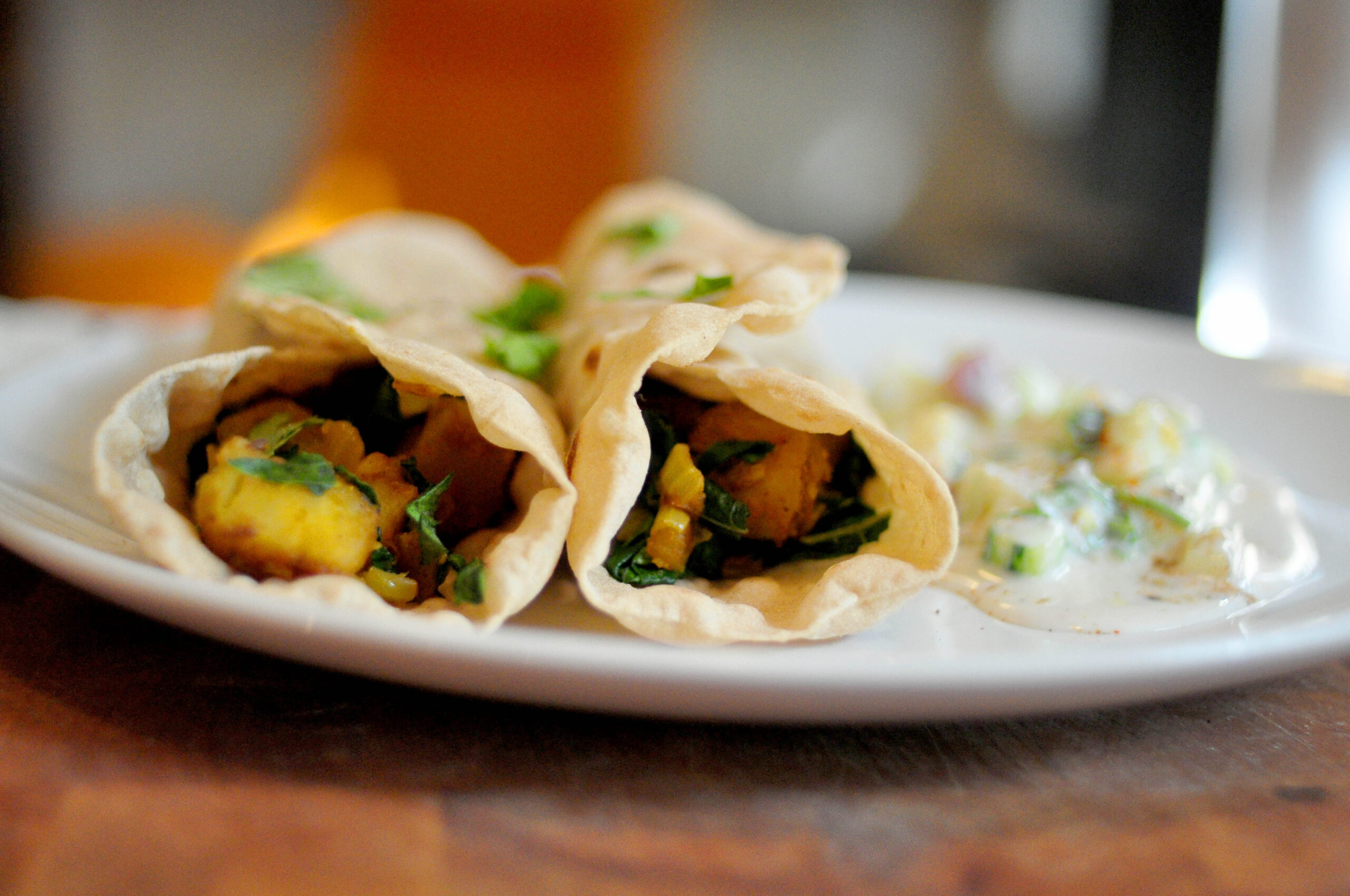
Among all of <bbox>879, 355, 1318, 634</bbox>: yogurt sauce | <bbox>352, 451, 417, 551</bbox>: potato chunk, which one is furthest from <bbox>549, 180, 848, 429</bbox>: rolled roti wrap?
<bbox>879, 355, 1318, 634</bbox>: yogurt sauce

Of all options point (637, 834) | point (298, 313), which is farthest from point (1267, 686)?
point (298, 313)

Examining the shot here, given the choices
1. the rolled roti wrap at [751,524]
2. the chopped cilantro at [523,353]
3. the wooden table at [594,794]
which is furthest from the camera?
the chopped cilantro at [523,353]

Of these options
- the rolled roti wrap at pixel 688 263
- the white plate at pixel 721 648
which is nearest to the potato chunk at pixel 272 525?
the white plate at pixel 721 648

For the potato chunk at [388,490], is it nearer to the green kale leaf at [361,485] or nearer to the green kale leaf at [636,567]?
the green kale leaf at [361,485]

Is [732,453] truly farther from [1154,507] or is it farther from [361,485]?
[1154,507]

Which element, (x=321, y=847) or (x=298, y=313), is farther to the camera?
(x=298, y=313)

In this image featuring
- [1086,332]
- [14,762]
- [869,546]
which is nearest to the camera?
[14,762]

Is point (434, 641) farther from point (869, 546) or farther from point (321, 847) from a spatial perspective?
point (869, 546)
